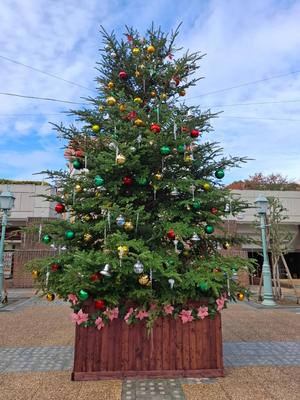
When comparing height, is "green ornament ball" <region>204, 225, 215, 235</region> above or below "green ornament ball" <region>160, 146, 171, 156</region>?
below

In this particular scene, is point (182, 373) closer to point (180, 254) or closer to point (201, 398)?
point (201, 398)

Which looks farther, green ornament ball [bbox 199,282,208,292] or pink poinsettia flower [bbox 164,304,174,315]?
pink poinsettia flower [bbox 164,304,174,315]

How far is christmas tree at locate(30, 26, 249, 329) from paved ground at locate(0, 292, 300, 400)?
78 centimetres

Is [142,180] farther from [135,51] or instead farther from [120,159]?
[135,51]

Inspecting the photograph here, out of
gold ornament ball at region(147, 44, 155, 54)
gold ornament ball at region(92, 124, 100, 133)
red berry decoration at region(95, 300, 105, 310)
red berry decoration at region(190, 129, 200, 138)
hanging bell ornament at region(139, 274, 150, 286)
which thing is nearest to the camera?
hanging bell ornament at region(139, 274, 150, 286)

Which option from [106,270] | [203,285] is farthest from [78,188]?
[203,285]

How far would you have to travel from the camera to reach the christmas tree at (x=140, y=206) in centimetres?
416

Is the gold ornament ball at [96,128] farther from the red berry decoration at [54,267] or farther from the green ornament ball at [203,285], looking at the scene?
the green ornament ball at [203,285]

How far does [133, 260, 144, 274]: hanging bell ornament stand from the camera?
3.80 m

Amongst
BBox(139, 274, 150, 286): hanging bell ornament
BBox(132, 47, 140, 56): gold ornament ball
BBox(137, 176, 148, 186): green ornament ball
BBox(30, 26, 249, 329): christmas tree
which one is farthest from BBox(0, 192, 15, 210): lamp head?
BBox(139, 274, 150, 286): hanging bell ornament

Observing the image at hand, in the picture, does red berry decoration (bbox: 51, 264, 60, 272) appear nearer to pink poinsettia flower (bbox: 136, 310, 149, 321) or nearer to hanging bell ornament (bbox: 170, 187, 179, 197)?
pink poinsettia flower (bbox: 136, 310, 149, 321)

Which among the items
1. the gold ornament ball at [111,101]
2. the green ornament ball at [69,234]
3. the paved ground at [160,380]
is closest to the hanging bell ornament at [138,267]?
the green ornament ball at [69,234]

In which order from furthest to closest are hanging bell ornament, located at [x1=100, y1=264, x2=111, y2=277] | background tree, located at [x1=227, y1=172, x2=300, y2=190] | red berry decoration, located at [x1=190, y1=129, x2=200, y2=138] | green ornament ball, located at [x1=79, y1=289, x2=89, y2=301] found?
background tree, located at [x1=227, y1=172, x2=300, y2=190], red berry decoration, located at [x1=190, y1=129, x2=200, y2=138], green ornament ball, located at [x1=79, y1=289, x2=89, y2=301], hanging bell ornament, located at [x1=100, y1=264, x2=111, y2=277]

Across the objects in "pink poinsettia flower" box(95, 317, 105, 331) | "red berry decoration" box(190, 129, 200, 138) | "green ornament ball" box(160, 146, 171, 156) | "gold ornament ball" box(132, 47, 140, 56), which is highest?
"gold ornament ball" box(132, 47, 140, 56)
